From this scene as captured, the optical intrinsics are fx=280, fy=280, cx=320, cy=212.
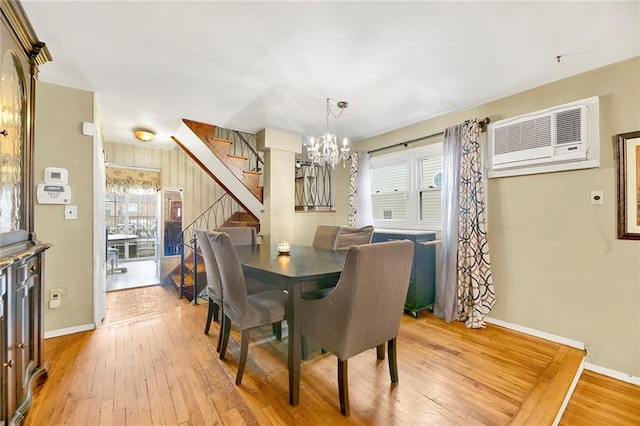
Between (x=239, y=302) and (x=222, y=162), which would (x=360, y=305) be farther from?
(x=222, y=162)

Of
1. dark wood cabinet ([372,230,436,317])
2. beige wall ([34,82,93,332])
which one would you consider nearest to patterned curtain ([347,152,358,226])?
dark wood cabinet ([372,230,436,317])

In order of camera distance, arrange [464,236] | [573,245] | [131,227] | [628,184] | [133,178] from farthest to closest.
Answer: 1. [131,227]
2. [133,178]
3. [464,236]
4. [573,245]
5. [628,184]

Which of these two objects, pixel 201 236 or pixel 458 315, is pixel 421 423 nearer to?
pixel 458 315

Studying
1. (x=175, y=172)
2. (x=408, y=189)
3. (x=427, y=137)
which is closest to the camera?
(x=427, y=137)

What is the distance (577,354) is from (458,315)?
957 mm

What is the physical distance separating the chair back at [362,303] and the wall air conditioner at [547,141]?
180 centimetres

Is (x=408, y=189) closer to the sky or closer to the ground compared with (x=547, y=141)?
closer to the ground

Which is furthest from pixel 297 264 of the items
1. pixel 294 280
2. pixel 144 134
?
pixel 144 134

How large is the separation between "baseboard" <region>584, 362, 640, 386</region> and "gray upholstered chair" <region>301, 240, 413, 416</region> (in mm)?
1894

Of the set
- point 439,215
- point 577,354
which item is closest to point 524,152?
point 439,215

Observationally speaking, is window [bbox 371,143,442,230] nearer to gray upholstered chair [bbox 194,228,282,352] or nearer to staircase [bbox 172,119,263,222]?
staircase [bbox 172,119,263,222]

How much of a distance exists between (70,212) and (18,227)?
135cm

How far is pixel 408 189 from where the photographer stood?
150 inches

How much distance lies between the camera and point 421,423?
155 centimetres
